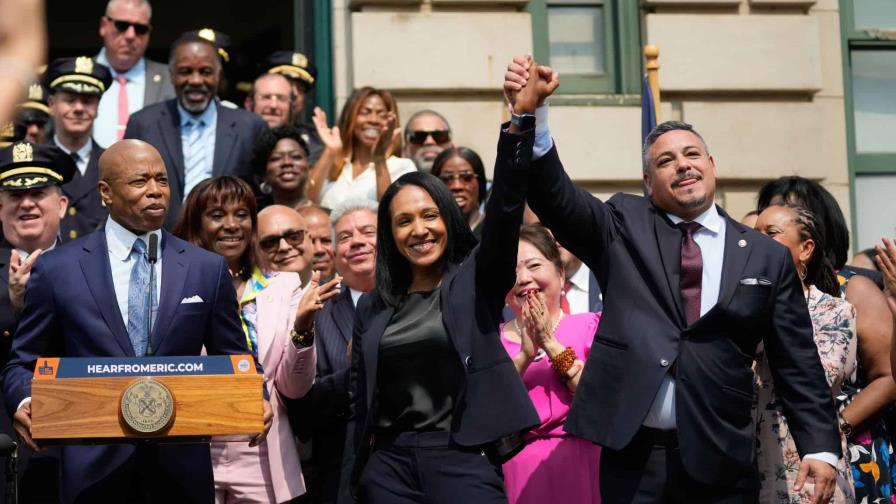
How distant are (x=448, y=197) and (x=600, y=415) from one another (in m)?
1.25

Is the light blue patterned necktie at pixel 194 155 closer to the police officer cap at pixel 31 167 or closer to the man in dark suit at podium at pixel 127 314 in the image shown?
the police officer cap at pixel 31 167

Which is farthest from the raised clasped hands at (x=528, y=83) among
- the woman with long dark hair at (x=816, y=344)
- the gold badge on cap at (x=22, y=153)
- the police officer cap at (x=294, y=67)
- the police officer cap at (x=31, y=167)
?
the police officer cap at (x=294, y=67)

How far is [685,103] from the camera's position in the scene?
38.6ft

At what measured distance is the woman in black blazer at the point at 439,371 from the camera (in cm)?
596

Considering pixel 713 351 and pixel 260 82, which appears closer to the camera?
pixel 713 351

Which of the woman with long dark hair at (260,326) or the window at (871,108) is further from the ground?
the window at (871,108)

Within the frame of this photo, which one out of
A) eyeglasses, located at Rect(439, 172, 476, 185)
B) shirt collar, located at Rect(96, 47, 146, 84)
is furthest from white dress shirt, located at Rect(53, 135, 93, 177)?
eyeglasses, located at Rect(439, 172, 476, 185)

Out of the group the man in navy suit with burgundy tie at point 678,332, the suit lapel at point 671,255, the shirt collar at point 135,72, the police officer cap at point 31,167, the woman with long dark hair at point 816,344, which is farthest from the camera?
the shirt collar at point 135,72

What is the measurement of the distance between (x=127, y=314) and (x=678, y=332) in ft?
7.38

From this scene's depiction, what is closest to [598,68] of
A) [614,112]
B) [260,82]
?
[614,112]

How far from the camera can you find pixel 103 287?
628 cm

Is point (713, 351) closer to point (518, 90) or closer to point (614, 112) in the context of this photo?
point (518, 90)

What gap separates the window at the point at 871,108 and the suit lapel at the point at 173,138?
5.42 meters

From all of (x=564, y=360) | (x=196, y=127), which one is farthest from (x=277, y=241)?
(x=564, y=360)
